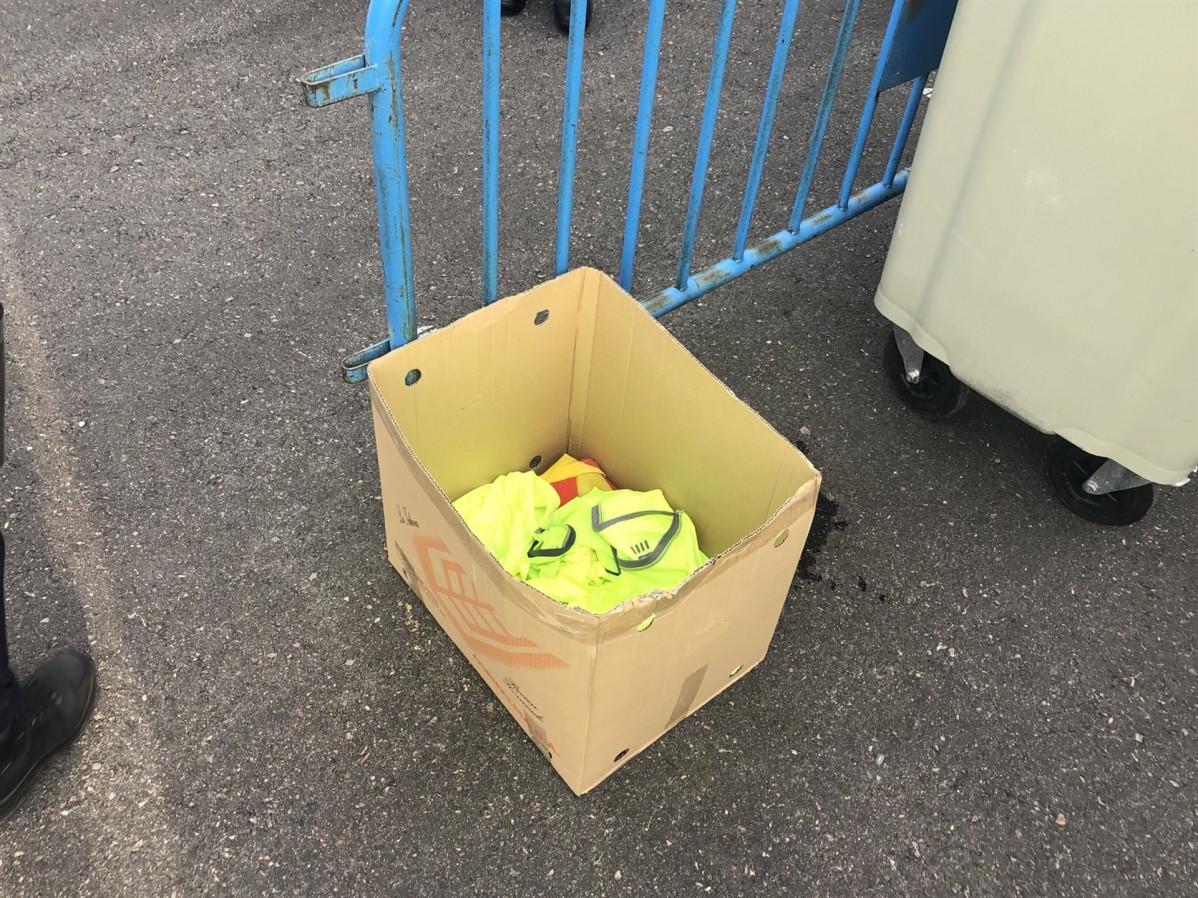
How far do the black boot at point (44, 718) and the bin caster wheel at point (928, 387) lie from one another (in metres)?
1.93

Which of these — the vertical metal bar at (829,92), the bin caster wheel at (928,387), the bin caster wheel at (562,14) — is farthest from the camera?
the bin caster wheel at (562,14)

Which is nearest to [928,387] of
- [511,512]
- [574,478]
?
[574,478]

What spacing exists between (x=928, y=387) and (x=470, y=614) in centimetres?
133

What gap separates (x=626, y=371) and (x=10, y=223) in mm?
1900

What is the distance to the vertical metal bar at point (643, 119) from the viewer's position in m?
1.67

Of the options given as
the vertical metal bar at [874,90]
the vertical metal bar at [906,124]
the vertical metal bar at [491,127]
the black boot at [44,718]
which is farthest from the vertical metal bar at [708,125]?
the black boot at [44,718]

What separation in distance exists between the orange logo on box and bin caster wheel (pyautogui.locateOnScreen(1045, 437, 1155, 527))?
54.6 inches

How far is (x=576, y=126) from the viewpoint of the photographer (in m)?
1.74

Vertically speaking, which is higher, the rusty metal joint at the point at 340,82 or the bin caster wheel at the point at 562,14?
the rusty metal joint at the point at 340,82

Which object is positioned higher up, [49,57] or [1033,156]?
[1033,156]

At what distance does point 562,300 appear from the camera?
6.06ft

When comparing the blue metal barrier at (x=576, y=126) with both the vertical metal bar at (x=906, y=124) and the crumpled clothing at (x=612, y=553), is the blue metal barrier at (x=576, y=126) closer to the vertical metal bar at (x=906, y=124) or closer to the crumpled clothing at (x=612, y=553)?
the vertical metal bar at (x=906, y=124)

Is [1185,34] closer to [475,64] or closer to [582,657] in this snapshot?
[582,657]

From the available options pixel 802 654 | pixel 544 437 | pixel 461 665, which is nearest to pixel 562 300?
pixel 544 437
